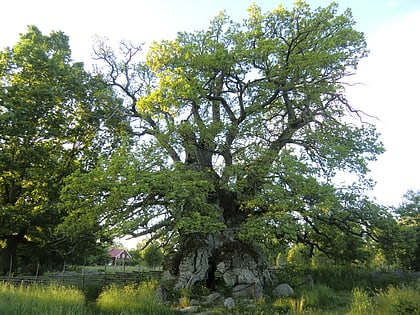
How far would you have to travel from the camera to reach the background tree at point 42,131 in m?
16.7

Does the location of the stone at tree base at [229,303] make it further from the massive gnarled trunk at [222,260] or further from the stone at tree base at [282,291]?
the stone at tree base at [282,291]

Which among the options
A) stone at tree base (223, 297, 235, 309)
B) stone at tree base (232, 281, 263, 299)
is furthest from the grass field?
stone at tree base (232, 281, 263, 299)

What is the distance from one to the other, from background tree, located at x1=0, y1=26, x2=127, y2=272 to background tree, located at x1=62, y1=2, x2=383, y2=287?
10.8 ft

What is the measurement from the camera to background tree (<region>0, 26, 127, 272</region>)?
16703 mm

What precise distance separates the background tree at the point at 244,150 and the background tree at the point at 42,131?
328 cm

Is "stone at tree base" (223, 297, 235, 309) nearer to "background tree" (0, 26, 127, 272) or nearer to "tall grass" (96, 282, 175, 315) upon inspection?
"tall grass" (96, 282, 175, 315)

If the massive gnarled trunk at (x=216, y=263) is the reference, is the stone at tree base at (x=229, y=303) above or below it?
below

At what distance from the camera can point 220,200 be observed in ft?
52.1

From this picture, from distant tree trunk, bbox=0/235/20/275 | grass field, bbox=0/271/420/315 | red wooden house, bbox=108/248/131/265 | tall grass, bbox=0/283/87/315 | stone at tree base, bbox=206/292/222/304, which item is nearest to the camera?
tall grass, bbox=0/283/87/315

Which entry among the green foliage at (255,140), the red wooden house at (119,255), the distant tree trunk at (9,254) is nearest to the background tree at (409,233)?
the green foliage at (255,140)

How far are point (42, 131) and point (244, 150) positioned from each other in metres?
10.2

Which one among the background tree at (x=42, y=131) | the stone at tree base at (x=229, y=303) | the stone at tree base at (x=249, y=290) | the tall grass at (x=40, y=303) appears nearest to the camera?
the tall grass at (x=40, y=303)

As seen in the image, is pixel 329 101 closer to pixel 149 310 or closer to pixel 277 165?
pixel 277 165

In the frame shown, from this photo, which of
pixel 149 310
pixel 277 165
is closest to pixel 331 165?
pixel 277 165
